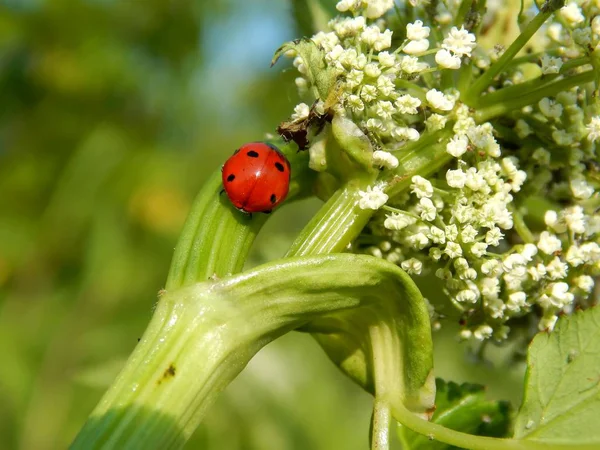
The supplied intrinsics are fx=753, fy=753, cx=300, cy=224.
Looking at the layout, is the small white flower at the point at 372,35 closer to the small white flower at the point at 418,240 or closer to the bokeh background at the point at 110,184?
the small white flower at the point at 418,240

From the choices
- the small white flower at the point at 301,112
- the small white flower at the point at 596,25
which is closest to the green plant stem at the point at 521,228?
the small white flower at the point at 596,25

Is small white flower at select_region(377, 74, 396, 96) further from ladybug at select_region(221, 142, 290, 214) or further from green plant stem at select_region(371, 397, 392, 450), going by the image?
green plant stem at select_region(371, 397, 392, 450)

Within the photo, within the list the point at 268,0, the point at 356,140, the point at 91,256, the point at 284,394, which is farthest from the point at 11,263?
the point at 356,140

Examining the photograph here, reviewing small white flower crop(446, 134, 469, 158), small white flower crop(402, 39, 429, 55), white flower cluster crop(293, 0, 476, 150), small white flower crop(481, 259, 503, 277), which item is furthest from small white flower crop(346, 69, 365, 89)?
small white flower crop(481, 259, 503, 277)

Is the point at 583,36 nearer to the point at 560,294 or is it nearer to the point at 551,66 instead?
the point at 551,66

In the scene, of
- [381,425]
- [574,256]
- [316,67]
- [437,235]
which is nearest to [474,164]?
[437,235]

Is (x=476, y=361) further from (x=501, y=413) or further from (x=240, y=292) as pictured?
(x=240, y=292)
